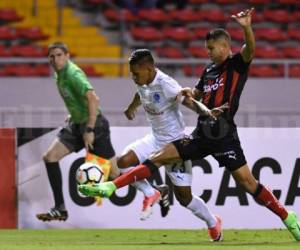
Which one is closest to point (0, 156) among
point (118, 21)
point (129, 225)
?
point (129, 225)

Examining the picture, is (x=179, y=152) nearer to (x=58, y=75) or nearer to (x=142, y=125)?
(x=58, y=75)

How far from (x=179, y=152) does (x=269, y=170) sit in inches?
125

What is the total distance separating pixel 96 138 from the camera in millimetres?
11719

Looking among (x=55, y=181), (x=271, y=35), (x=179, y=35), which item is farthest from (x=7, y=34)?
(x=55, y=181)

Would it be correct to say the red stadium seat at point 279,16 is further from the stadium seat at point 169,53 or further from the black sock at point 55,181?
the black sock at point 55,181

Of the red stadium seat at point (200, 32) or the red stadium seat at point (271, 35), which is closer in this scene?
the red stadium seat at point (200, 32)

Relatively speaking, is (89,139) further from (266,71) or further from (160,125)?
(266,71)

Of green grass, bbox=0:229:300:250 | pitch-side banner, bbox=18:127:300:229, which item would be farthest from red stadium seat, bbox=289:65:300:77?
green grass, bbox=0:229:300:250

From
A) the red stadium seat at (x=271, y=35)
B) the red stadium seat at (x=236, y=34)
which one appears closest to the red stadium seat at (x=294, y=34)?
the red stadium seat at (x=271, y=35)

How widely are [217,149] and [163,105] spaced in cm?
87

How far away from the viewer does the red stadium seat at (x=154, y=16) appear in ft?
65.4

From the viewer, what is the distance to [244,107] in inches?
608

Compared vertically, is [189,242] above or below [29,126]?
below

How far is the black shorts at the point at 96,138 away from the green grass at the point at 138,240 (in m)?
0.96
